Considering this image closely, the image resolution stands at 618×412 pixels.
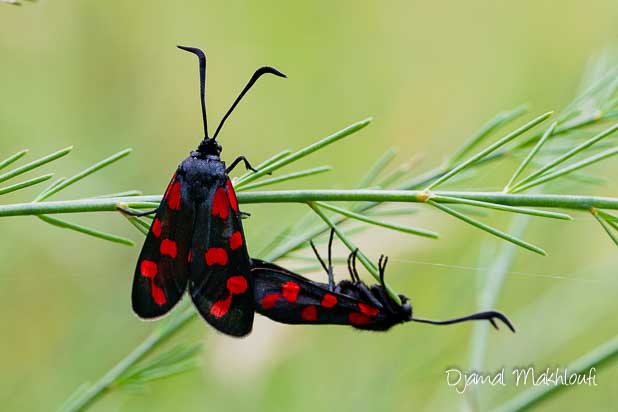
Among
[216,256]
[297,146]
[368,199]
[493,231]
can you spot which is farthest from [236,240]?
[297,146]

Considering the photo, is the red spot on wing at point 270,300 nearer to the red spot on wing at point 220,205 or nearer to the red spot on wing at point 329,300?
the red spot on wing at point 329,300

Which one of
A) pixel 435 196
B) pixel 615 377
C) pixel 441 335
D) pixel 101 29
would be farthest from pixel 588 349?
pixel 101 29

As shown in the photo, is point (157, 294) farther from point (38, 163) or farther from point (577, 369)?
point (577, 369)

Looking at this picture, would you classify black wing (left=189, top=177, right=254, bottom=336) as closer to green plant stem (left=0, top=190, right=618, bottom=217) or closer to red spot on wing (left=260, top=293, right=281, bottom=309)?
red spot on wing (left=260, top=293, right=281, bottom=309)

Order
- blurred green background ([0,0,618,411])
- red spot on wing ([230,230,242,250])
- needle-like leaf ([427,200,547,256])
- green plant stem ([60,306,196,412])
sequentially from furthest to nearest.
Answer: blurred green background ([0,0,618,411])
red spot on wing ([230,230,242,250])
green plant stem ([60,306,196,412])
needle-like leaf ([427,200,547,256])

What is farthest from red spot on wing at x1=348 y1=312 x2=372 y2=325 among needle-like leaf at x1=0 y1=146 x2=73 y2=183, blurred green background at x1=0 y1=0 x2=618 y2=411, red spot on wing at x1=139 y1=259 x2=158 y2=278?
needle-like leaf at x1=0 y1=146 x2=73 y2=183

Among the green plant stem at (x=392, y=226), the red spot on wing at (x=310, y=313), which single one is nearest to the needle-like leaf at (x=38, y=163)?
the green plant stem at (x=392, y=226)
